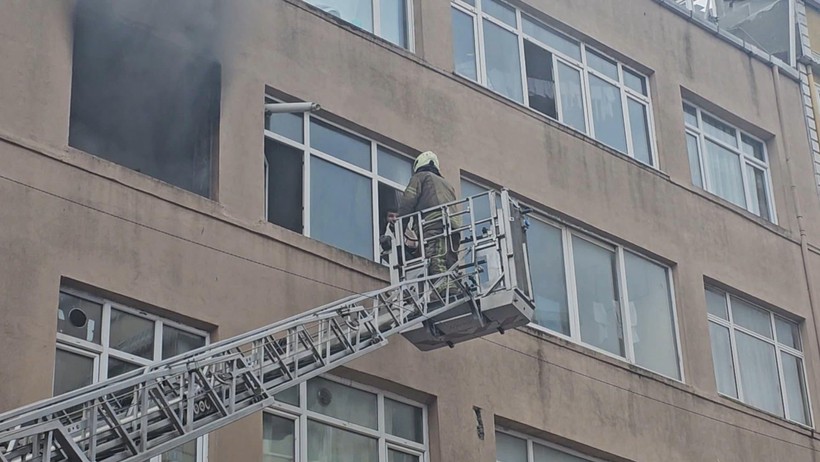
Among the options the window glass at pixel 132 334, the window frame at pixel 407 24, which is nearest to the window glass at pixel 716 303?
the window frame at pixel 407 24

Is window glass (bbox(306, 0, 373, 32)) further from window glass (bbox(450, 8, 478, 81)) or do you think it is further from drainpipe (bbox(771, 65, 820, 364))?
drainpipe (bbox(771, 65, 820, 364))

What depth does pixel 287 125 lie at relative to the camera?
671 inches

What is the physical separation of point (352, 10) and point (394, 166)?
6.76ft

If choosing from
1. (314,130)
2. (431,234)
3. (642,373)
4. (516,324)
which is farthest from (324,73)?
(642,373)

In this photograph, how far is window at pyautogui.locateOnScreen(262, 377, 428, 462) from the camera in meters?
15.5

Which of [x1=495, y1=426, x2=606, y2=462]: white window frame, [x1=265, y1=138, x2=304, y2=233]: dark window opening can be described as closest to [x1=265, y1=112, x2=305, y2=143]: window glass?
[x1=265, y1=138, x2=304, y2=233]: dark window opening

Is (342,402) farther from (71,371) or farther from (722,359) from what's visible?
(722,359)

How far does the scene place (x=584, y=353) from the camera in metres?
19.0

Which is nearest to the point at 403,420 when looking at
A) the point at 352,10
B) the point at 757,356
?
the point at 352,10

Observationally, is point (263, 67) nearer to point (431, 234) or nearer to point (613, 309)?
point (431, 234)

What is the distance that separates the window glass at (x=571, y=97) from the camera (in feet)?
68.8

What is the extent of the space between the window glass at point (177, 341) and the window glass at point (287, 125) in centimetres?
283

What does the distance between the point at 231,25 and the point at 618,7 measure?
25.4 feet

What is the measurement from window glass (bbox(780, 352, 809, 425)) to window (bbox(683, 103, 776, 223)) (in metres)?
2.36
